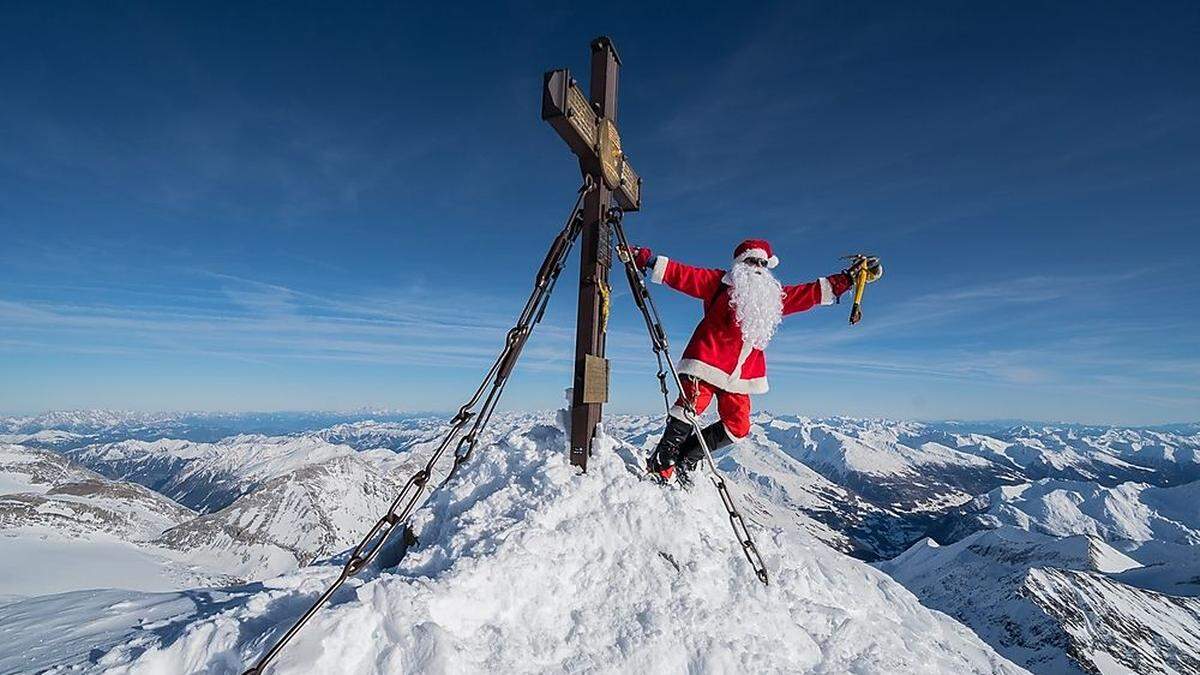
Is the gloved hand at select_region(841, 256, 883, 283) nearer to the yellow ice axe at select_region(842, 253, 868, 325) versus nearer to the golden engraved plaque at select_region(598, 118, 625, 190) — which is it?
the yellow ice axe at select_region(842, 253, 868, 325)

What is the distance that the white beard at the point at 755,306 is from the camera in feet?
19.6

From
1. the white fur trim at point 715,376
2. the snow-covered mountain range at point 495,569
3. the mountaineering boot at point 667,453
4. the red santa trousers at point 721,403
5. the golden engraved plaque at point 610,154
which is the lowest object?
the snow-covered mountain range at point 495,569

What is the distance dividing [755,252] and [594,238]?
2059mm

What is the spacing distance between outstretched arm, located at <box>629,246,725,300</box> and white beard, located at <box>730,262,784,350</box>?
0.30 meters

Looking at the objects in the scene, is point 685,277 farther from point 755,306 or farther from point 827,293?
point 827,293

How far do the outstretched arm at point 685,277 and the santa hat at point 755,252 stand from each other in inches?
14.5

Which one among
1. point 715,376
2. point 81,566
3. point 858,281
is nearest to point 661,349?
point 715,376

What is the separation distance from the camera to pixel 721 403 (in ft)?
20.9

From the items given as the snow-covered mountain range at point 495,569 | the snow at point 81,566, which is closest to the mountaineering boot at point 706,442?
the snow-covered mountain range at point 495,569

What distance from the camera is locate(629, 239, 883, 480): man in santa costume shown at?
605 cm

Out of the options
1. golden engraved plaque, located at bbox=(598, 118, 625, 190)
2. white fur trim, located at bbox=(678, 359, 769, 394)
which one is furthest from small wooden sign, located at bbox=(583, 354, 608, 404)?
golden engraved plaque, located at bbox=(598, 118, 625, 190)

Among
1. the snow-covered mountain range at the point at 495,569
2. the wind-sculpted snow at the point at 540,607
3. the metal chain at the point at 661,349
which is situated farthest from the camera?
the metal chain at the point at 661,349

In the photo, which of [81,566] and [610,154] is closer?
[610,154]

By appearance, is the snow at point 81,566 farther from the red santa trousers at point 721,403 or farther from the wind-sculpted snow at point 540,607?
the red santa trousers at point 721,403
